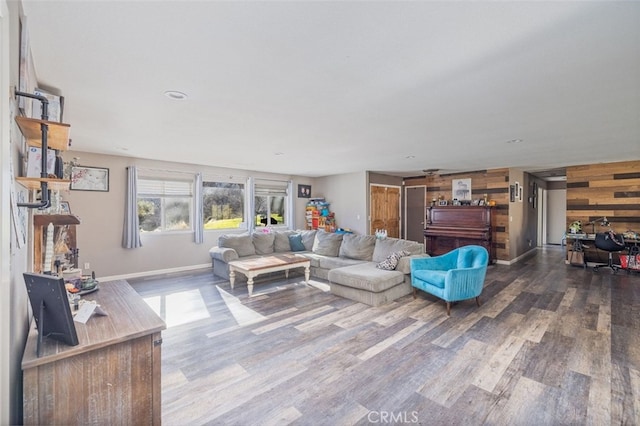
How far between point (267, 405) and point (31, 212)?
79.9 inches

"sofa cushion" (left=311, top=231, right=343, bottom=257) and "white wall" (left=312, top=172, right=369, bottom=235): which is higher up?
"white wall" (left=312, top=172, right=369, bottom=235)

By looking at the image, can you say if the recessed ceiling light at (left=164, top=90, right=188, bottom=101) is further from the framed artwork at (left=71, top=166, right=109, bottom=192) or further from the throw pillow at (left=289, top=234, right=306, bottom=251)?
the throw pillow at (left=289, top=234, right=306, bottom=251)

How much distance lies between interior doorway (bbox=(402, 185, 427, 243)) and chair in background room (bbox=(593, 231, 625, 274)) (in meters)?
3.89

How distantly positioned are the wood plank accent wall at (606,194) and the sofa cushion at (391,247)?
4850 mm

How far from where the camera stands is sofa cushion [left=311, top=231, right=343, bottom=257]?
5738 mm

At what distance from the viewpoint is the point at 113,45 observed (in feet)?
5.76

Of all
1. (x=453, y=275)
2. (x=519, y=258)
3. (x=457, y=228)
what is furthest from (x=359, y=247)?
(x=519, y=258)

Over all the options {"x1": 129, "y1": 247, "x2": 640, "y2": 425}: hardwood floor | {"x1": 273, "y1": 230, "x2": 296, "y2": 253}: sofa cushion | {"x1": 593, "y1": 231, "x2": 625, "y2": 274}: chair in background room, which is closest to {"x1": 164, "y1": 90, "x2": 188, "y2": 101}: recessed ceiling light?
{"x1": 129, "y1": 247, "x2": 640, "y2": 425}: hardwood floor

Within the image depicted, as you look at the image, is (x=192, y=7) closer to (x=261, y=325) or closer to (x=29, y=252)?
(x=29, y=252)

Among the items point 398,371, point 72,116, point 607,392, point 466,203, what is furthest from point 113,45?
point 466,203

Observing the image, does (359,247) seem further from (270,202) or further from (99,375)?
(99,375)

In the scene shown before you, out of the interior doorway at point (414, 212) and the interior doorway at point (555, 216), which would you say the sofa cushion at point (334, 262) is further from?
the interior doorway at point (555, 216)

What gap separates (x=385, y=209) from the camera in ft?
27.5

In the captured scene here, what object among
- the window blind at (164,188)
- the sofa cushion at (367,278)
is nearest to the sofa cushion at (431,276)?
the sofa cushion at (367,278)
